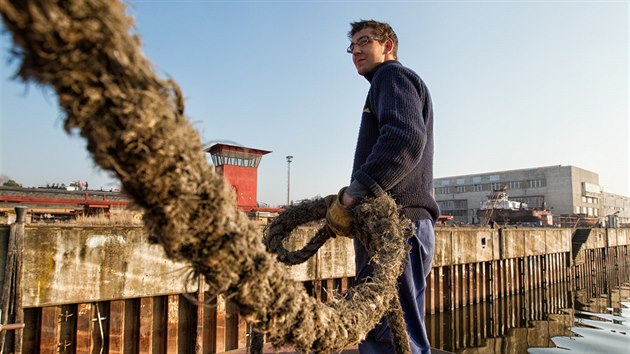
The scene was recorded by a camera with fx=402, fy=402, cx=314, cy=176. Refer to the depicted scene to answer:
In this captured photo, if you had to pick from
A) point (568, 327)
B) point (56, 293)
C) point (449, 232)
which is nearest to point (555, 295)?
point (568, 327)

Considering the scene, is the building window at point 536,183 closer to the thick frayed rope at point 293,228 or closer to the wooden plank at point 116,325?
the wooden plank at point 116,325

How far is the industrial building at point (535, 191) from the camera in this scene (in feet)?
213

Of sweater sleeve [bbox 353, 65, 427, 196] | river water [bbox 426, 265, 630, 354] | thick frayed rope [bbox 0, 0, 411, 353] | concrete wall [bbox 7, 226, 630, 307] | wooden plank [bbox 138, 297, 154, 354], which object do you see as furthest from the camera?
river water [bbox 426, 265, 630, 354]

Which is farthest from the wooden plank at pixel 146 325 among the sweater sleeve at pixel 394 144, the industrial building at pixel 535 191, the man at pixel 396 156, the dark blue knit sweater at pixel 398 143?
the industrial building at pixel 535 191

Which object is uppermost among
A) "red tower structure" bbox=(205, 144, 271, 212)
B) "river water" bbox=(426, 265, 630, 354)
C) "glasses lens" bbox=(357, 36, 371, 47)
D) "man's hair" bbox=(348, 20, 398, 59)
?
"red tower structure" bbox=(205, 144, 271, 212)

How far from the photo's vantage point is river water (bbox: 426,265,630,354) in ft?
39.0

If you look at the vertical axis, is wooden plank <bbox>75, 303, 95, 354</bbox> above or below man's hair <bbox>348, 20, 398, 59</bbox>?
below

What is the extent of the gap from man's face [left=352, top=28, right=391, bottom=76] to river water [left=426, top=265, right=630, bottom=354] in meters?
11.0

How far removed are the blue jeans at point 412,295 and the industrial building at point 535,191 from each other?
61.0 meters

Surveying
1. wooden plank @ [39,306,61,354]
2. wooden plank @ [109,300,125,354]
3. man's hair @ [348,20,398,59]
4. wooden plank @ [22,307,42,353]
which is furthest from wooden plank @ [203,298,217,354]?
man's hair @ [348,20,398,59]

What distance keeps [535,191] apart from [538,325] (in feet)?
200

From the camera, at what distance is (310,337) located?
56.3 inches

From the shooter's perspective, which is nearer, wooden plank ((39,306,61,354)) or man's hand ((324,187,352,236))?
man's hand ((324,187,352,236))

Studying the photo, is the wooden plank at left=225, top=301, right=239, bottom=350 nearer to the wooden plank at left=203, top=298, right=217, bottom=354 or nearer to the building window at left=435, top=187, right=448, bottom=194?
the wooden plank at left=203, top=298, right=217, bottom=354
